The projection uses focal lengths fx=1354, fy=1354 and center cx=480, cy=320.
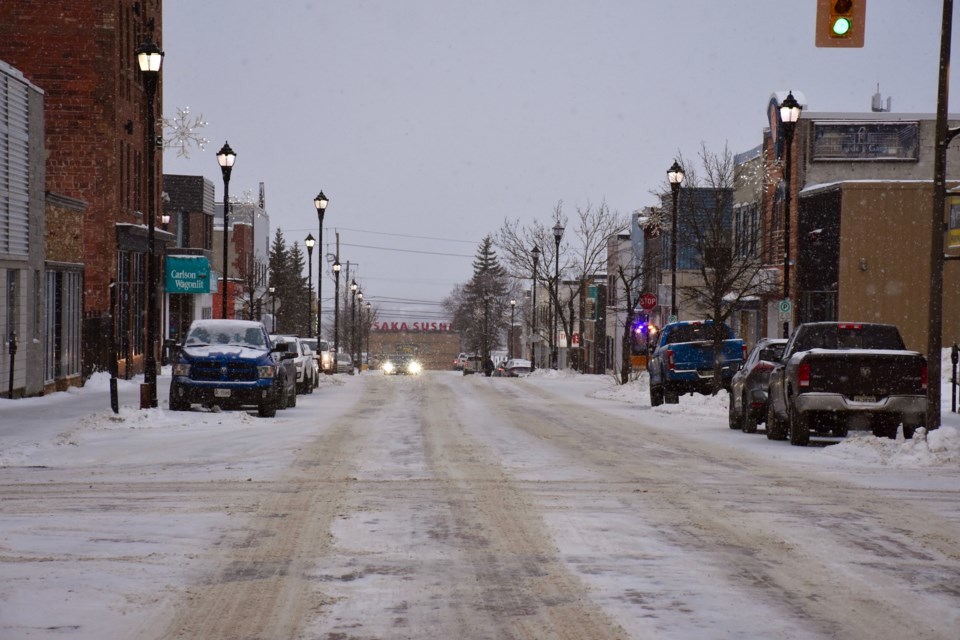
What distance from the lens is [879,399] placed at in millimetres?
19000

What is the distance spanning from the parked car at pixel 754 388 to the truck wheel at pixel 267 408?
8.67 metres

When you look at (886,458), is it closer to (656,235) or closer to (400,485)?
(400,485)

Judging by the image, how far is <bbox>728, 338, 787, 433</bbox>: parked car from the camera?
73.8ft

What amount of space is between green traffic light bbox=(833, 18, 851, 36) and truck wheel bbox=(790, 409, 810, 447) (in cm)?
642

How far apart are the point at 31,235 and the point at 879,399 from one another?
65.1 feet

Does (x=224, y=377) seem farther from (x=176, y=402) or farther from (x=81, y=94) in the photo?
(x=81, y=94)

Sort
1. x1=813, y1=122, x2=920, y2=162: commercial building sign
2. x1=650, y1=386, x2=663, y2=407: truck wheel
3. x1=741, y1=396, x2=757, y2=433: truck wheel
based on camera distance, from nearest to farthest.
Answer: x1=741, y1=396, x2=757, y2=433: truck wheel, x1=650, y1=386, x2=663, y2=407: truck wheel, x1=813, y1=122, x2=920, y2=162: commercial building sign

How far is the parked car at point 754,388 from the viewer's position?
22.5m

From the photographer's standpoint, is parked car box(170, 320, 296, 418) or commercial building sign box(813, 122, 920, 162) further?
commercial building sign box(813, 122, 920, 162)

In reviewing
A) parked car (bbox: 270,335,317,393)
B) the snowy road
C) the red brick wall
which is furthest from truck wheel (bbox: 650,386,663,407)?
the red brick wall

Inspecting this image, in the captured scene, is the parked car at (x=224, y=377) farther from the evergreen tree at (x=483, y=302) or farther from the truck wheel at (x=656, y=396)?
the evergreen tree at (x=483, y=302)

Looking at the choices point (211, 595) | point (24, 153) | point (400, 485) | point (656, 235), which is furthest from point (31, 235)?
point (656, 235)

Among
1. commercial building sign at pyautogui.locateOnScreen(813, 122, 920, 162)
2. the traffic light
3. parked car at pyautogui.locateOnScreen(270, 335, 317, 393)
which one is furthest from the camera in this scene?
commercial building sign at pyautogui.locateOnScreen(813, 122, 920, 162)

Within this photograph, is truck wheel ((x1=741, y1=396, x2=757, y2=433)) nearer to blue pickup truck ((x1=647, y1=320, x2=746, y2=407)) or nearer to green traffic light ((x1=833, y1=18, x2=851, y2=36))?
blue pickup truck ((x1=647, y1=320, x2=746, y2=407))
